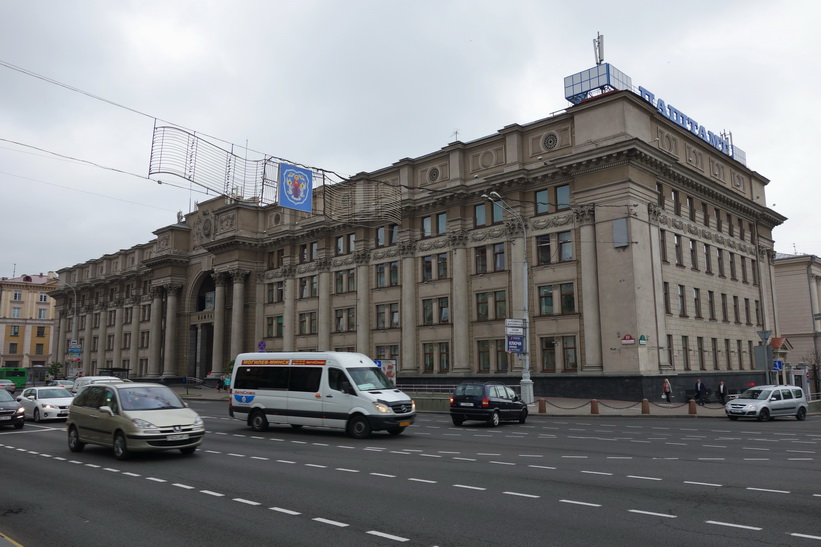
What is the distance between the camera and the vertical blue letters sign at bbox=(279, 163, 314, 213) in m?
21.3

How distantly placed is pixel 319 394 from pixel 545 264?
77.2 ft

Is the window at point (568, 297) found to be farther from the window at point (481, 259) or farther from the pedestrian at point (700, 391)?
the pedestrian at point (700, 391)

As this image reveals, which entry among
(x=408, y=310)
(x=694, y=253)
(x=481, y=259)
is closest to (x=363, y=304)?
(x=408, y=310)

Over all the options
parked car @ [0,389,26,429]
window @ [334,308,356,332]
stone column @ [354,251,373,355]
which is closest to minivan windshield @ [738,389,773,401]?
stone column @ [354,251,373,355]

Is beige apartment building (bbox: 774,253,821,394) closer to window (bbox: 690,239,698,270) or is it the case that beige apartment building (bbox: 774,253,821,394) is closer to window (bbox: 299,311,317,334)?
window (bbox: 690,239,698,270)

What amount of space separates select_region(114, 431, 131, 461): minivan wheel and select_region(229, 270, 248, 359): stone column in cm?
4583

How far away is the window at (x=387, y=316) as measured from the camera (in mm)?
48125

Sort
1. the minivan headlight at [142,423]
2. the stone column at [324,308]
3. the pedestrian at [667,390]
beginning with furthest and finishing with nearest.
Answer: the stone column at [324,308], the pedestrian at [667,390], the minivan headlight at [142,423]

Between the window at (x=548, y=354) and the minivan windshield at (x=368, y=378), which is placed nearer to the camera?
the minivan windshield at (x=368, y=378)

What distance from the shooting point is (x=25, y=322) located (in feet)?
373

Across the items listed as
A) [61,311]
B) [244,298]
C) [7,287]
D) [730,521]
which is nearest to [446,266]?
[244,298]

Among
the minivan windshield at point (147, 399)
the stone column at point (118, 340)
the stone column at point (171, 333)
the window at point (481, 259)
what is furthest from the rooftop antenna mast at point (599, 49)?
the stone column at point (118, 340)

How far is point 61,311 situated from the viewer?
93625mm

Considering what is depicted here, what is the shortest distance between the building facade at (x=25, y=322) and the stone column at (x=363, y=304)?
83.2 meters
